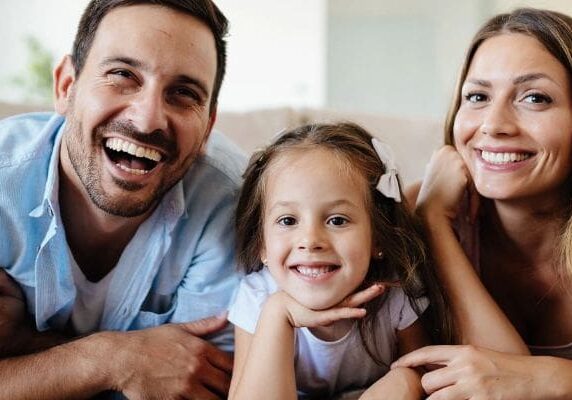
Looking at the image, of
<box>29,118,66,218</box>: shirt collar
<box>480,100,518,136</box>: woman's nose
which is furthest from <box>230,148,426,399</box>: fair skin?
<box>29,118,66,218</box>: shirt collar

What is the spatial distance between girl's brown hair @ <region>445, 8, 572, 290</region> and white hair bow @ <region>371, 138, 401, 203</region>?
0.32m

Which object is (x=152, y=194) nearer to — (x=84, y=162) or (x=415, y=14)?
(x=84, y=162)

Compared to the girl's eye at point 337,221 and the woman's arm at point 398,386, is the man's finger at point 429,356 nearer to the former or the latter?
the woman's arm at point 398,386

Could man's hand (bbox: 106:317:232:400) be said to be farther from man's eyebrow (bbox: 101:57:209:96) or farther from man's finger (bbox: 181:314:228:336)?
man's eyebrow (bbox: 101:57:209:96)

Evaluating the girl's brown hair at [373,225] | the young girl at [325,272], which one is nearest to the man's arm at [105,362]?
the young girl at [325,272]

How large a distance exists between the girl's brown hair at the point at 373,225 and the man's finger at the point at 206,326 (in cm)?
13

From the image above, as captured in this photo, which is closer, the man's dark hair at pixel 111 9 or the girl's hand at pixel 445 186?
the man's dark hair at pixel 111 9

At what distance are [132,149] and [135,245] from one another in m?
0.24

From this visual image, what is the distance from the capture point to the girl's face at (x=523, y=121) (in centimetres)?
154

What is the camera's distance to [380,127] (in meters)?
2.40

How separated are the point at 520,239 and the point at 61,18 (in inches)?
120

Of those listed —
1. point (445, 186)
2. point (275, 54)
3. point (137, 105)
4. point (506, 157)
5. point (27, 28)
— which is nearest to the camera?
point (137, 105)

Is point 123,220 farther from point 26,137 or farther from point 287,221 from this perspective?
point 287,221

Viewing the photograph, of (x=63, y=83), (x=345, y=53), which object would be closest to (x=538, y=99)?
(x=63, y=83)
